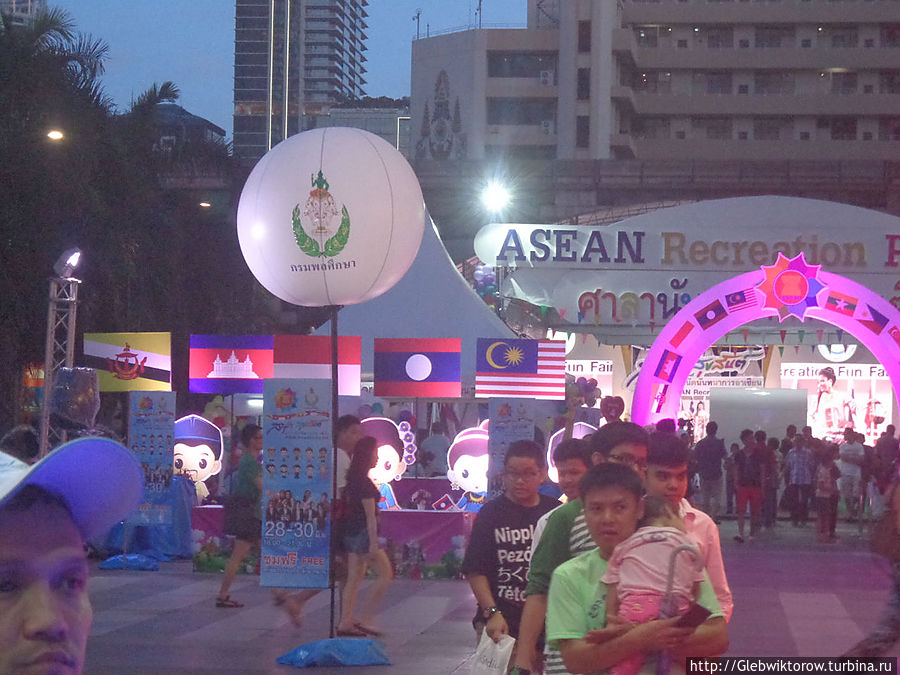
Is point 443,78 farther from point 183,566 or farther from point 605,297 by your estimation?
point 183,566

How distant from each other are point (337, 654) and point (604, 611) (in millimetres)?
5879

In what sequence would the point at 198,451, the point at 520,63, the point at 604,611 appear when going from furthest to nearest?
the point at 520,63 < the point at 198,451 < the point at 604,611

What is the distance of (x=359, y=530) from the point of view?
34.3 feet

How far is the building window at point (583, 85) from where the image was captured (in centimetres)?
5869

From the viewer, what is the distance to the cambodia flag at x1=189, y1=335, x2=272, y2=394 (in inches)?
688

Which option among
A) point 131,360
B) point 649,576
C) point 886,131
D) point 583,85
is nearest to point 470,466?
point 131,360

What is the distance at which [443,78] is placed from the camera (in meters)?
61.9

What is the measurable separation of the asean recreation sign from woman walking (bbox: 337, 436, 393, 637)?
39.7 ft

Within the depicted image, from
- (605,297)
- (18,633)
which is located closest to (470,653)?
(18,633)

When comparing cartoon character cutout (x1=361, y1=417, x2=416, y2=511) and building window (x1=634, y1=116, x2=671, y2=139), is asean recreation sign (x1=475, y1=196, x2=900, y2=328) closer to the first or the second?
cartoon character cutout (x1=361, y1=417, x2=416, y2=511)

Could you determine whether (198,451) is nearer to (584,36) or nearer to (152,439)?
(152,439)

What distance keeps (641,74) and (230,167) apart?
1342 inches

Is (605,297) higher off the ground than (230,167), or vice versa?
(230,167)

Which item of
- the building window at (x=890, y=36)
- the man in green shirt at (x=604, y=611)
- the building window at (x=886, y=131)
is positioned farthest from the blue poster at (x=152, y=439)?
the building window at (x=890, y=36)
